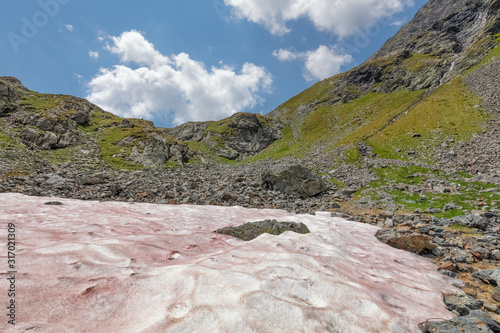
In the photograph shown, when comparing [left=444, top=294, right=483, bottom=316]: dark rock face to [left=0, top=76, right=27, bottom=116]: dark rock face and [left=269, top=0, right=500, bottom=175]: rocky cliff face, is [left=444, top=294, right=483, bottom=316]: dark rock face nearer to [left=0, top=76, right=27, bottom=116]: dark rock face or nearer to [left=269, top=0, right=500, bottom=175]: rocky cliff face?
[left=269, top=0, right=500, bottom=175]: rocky cliff face

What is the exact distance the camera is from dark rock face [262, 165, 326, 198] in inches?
939

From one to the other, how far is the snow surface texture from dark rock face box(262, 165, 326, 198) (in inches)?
523

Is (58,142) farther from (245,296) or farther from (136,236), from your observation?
(245,296)

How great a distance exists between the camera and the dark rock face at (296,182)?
78.2ft

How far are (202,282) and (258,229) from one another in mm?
5915

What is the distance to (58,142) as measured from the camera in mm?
37875

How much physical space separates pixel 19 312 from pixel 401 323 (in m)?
8.07

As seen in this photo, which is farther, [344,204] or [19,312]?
[344,204]

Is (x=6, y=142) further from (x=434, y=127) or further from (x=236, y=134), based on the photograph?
(x=236, y=134)

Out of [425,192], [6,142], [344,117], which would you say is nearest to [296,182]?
[425,192]

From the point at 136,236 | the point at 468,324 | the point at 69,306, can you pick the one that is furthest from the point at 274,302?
the point at 136,236

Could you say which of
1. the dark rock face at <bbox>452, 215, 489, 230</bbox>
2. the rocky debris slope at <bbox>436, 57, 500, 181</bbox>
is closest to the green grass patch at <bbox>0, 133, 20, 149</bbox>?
the dark rock face at <bbox>452, 215, 489, 230</bbox>

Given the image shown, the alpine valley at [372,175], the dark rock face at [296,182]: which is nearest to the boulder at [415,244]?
the alpine valley at [372,175]

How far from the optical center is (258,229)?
10.8 m
